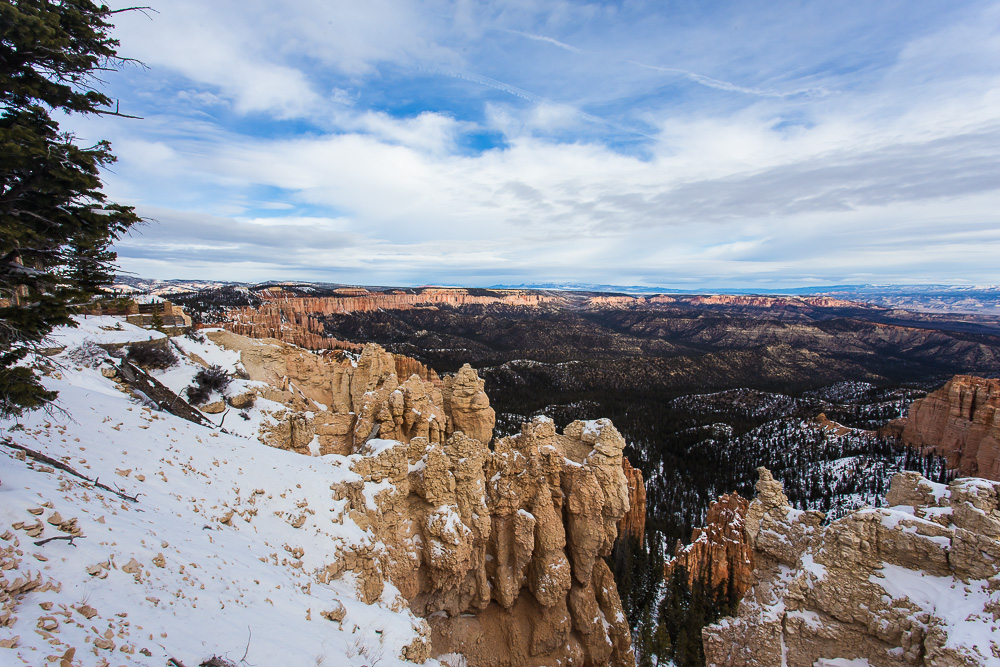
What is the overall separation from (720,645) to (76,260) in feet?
60.1

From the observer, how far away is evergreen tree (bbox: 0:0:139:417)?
215 inches

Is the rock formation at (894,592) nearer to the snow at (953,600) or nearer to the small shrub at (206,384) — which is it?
the snow at (953,600)

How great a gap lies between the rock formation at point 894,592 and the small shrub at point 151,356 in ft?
91.5

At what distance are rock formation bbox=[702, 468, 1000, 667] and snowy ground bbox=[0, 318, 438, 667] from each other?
398 inches

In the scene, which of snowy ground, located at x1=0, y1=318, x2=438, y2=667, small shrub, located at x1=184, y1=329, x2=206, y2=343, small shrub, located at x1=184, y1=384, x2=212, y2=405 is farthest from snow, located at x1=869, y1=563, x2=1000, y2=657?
small shrub, located at x1=184, y1=329, x2=206, y2=343

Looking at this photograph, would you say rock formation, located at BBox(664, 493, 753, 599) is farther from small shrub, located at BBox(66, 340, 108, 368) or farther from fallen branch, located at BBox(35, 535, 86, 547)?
small shrub, located at BBox(66, 340, 108, 368)

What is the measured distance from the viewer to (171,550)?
268 inches

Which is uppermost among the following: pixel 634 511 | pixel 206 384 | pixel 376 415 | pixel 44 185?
pixel 44 185

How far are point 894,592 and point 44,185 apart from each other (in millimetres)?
18676

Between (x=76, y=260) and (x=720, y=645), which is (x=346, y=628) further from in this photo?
(x=720, y=645)

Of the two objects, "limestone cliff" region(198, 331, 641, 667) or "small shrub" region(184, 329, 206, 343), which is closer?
"limestone cliff" region(198, 331, 641, 667)

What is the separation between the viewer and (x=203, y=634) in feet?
18.0

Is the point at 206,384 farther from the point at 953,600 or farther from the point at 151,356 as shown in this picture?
the point at 953,600

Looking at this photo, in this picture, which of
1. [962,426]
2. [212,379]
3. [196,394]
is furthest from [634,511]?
[962,426]
